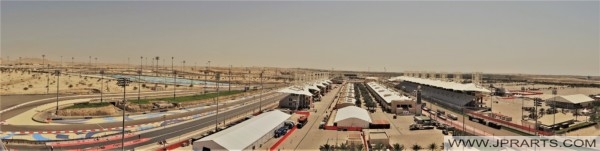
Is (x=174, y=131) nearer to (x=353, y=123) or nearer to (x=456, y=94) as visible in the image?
(x=353, y=123)

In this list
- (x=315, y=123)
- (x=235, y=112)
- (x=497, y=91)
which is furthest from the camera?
(x=497, y=91)

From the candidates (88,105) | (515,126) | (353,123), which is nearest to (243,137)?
(353,123)

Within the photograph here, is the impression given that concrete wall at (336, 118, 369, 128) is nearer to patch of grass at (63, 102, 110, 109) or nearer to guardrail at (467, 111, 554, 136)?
guardrail at (467, 111, 554, 136)

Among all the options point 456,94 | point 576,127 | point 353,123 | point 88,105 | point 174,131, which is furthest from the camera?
point 456,94

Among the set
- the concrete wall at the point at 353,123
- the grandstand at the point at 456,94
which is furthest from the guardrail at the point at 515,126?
Answer: the concrete wall at the point at 353,123

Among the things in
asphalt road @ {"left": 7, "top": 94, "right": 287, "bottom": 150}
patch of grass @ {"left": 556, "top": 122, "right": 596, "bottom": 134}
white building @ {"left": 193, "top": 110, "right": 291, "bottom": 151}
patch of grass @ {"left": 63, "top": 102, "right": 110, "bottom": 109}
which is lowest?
asphalt road @ {"left": 7, "top": 94, "right": 287, "bottom": 150}

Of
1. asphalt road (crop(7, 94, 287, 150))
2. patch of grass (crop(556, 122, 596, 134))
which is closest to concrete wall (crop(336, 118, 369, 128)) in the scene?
asphalt road (crop(7, 94, 287, 150))

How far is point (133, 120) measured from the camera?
149ft

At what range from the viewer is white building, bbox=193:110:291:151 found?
1076 inches

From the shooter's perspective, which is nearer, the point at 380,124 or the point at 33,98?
the point at 380,124

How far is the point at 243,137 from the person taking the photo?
3086cm

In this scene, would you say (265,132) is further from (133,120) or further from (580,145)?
(580,145)

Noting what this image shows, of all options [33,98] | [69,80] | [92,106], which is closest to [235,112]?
[92,106]

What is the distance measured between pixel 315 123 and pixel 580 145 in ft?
82.2
